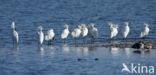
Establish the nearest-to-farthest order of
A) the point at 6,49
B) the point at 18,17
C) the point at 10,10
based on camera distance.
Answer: the point at 6,49 < the point at 18,17 < the point at 10,10

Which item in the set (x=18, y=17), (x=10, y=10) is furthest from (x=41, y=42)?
(x=10, y=10)

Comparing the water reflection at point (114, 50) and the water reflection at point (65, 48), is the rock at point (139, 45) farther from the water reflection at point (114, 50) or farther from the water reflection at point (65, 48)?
the water reflection at point (65, 48)

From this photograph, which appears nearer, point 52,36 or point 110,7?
point 52,36

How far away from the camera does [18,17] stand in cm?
5791

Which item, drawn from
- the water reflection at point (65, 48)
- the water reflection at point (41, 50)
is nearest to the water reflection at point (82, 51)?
the water reflection at point (65, 48)

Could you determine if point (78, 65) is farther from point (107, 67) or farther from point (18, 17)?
point (18, 17)

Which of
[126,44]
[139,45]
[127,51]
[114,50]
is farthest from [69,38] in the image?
[127,51]

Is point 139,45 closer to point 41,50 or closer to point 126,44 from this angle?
point 126,44

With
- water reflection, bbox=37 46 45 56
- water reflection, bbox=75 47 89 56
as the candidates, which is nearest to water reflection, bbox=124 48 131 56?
water reflection, bbox=75 47 89 56

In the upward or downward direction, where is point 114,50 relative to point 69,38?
downward

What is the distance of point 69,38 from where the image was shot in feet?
147

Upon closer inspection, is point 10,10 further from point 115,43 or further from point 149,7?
point 115,43

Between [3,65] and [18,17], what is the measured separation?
68.2ft

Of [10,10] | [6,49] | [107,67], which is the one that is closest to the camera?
[107,67]
